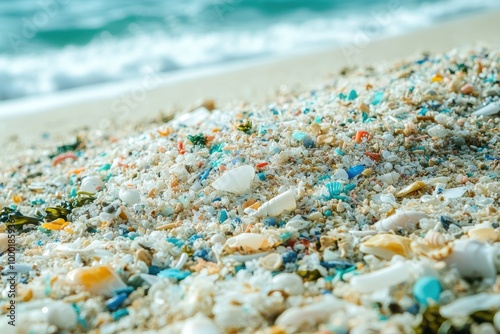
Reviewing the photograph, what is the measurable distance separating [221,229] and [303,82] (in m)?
3.68

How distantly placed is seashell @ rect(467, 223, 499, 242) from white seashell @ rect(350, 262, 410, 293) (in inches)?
17.1

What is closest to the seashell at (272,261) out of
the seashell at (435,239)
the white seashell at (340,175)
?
the seashell at (435,239)

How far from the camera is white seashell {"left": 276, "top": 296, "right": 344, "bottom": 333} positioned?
179cm

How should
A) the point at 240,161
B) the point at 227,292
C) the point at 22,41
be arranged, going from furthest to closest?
the point at 22,41, the point at 240,161, the point at 227,292

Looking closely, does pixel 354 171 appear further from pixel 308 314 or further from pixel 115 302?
pixel 115 302

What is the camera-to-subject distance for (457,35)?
24.6 ft

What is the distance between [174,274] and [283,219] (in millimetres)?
604

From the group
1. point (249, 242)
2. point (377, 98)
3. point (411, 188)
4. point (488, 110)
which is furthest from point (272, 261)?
point (488, 110)

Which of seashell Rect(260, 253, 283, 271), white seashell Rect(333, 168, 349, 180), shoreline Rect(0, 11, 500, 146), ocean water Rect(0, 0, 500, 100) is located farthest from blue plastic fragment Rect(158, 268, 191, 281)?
ocean water Rect(0, 0, 500, 100)

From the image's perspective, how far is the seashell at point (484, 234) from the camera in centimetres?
217

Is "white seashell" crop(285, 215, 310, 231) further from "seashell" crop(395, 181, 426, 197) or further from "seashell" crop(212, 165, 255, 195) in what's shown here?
"seashell" crop(395, 181, 426, 197)

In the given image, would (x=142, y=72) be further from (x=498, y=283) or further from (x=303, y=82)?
(x=498, y=283)

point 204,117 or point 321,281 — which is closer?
point 321,281

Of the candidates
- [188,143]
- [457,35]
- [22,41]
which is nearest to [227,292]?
[188,143]
